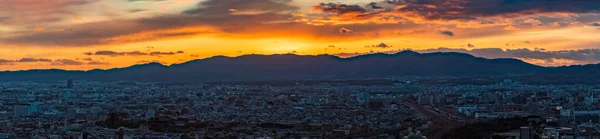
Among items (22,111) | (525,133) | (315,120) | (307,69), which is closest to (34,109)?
(22,111)

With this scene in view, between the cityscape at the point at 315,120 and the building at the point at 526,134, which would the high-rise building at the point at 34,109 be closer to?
the cityscape at the point at 315,120

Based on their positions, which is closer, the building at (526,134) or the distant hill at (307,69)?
the building at (526,134)

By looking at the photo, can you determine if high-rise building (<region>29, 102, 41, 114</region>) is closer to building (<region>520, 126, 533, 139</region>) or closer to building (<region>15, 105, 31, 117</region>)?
building (<region>15, 105, 31, 117</region>)

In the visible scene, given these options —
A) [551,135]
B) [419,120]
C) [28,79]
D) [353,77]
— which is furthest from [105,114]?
[28,79]

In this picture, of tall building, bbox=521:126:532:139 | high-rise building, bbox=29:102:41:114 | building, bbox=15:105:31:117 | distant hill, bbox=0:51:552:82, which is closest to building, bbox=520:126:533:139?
tall building, bbox=521:126:532:139

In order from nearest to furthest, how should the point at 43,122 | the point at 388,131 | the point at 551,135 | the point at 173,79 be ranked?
the point at 551,135, the point at 388,131, the point at 43,122, the point at 173,79

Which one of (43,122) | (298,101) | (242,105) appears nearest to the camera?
(43,122)

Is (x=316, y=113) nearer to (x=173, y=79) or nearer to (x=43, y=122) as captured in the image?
(x=43, y=122)

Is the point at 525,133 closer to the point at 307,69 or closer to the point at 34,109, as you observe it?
the point at 34,109

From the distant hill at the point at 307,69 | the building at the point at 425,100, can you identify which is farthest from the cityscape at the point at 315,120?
the distant hill at the point at 307,69
